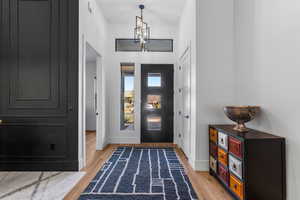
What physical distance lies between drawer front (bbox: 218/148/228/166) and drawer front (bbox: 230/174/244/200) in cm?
20

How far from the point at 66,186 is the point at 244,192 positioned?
2195mm

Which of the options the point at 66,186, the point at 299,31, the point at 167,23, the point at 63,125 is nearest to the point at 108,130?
the point at 63,125

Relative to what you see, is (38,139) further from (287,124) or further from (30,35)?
(287,124)

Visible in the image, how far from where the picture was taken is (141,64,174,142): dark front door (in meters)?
5.13

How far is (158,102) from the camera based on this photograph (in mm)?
5137

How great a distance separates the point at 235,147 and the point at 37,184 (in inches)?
104

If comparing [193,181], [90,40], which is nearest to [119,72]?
[90,40]

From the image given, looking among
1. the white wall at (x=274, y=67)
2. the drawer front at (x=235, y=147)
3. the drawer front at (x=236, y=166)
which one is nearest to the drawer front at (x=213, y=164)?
the drawer front at (x=236, y=166)

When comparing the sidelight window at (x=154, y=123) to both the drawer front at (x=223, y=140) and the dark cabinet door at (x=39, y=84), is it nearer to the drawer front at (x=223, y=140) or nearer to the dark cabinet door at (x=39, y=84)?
the dark cabinet door at (x=39, y=84)

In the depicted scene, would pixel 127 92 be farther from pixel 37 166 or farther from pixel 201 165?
pixel 201 165

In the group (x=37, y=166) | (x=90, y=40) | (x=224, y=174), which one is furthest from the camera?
(x=90, y=40)

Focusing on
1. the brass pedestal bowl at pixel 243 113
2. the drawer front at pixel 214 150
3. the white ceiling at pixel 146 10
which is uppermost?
the white ceiling at pixel 146 10

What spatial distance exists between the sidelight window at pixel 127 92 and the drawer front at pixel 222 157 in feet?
9.88

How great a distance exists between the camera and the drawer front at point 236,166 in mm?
1979
